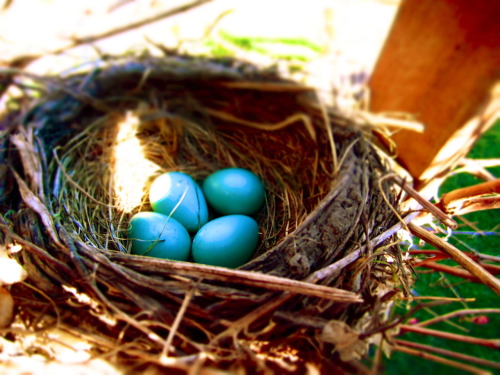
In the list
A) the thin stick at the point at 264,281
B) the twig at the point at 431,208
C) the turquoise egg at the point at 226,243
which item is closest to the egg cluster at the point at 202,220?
the turquoise egg at the point at 226,243

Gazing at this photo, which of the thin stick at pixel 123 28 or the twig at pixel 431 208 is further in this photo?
the thin stick at pixel 123 28

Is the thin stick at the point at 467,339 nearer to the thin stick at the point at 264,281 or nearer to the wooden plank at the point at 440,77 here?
the thin stick at the point at 264,281

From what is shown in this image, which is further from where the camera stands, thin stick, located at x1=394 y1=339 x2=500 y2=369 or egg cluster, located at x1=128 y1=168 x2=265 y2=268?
egg cluster, located at x1=128 y1=168 x2=265 y2=268

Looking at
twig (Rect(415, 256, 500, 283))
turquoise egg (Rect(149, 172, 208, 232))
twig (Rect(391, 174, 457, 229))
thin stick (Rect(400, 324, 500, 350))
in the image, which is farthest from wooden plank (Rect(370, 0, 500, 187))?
turquoise egg (Rect(149, 172, 208, 232))

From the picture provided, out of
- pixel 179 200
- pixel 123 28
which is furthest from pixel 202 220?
pixel 123 28

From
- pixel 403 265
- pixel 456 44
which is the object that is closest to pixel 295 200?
pixel 403 265

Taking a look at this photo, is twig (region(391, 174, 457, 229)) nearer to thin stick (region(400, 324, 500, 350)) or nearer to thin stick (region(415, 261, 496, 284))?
thin stick (region(415, 261, 496, 284))
